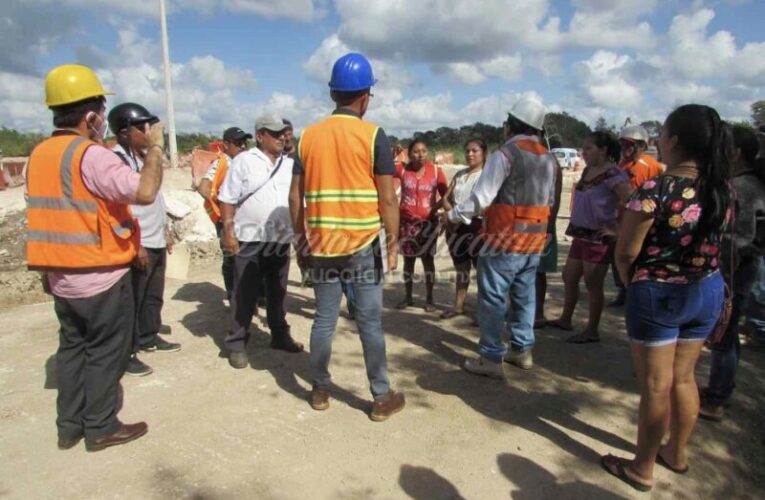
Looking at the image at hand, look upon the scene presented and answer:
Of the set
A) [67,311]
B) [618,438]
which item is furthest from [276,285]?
[618,438]

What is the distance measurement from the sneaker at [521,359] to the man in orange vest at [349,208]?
1.30m

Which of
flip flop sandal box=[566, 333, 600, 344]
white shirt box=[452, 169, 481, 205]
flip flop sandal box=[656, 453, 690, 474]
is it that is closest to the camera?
flip flop sandal box=[656, 453, 690, 474]

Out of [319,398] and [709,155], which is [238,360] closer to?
[319,398]

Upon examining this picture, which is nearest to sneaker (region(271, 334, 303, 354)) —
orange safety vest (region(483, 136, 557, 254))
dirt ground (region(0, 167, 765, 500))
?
dirt ground (region(0, 167, 765, 500))

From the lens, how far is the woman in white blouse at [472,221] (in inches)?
193

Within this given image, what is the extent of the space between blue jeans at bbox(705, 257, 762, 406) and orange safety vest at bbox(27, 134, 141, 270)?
3.76 meters

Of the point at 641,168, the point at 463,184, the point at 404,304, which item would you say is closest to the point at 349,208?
the point at 463,184

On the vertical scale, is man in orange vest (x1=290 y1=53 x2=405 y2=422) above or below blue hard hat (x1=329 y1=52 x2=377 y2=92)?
below

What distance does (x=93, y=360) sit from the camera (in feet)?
9.20

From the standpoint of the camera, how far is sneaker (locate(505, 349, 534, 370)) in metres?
3.97

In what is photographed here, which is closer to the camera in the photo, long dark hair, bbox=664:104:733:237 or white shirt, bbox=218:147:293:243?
long dark hair, bbox=664:104:733:237

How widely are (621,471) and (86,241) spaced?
10.2ft

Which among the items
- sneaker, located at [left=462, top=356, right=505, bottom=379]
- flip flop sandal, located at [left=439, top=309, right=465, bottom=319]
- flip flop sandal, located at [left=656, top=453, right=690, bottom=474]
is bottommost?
flip flop sandal, located at [left=656, top=453, right=690, bottom=474]

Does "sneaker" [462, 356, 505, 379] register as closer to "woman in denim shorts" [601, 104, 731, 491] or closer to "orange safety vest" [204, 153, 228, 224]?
"woman in denim shorts" [601, 104, 731, 491]
